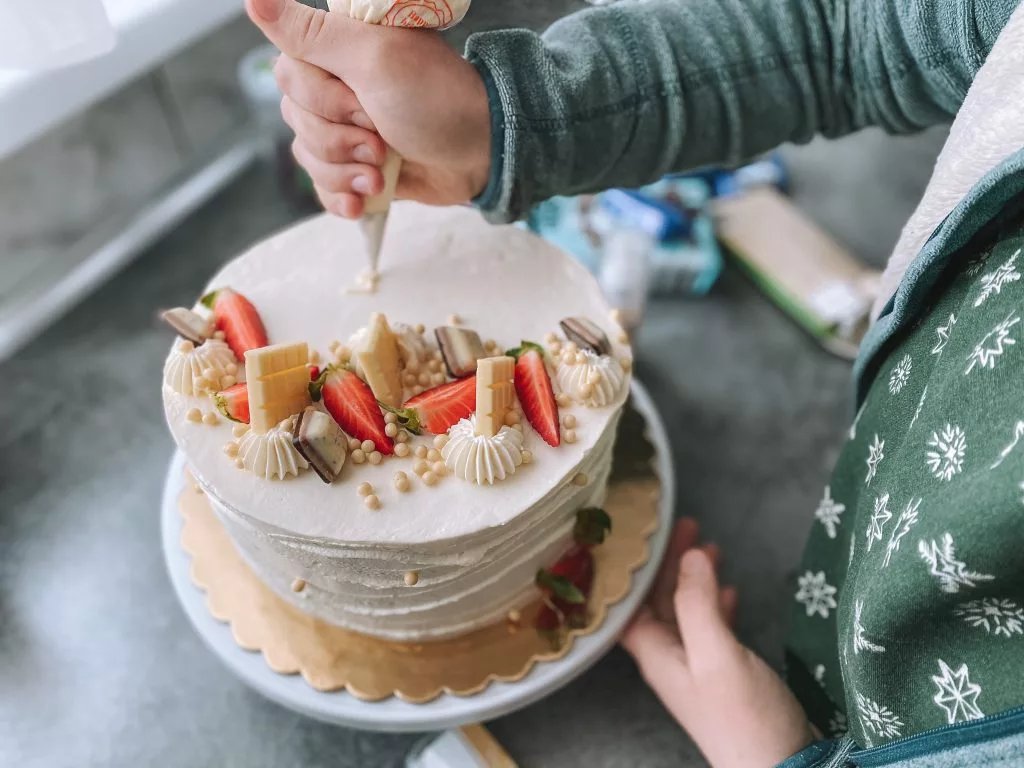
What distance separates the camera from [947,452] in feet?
1.71

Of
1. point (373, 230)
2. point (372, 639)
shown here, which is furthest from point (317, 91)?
point (372, 639)

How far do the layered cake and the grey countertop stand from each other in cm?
16

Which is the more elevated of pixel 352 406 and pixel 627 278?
pixel 352 406

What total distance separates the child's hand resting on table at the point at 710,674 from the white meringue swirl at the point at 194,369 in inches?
19.3

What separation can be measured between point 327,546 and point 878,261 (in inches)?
41.9

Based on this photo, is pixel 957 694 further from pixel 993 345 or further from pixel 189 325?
pixel 189 325

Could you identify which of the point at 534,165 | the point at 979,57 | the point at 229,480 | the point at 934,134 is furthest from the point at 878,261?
the point at 229,480

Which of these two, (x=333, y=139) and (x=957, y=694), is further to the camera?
(x=333, y=139)

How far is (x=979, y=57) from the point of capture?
64 cm

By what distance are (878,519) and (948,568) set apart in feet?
0.36

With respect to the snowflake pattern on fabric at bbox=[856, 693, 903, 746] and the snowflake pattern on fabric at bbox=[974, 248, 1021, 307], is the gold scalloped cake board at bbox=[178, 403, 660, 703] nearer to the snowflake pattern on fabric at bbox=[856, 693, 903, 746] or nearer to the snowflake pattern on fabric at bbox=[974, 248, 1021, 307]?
the snowflake pattern on fabric at bbox=[856, 693, 903, 746]

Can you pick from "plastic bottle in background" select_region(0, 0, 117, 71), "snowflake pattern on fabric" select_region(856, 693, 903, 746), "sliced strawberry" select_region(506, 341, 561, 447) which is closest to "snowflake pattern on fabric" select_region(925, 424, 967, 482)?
"snowflake pattern on fabric" select_region(856, 693, 903, 746)

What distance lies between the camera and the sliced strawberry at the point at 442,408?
27.1 inches

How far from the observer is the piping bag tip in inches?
29.7
